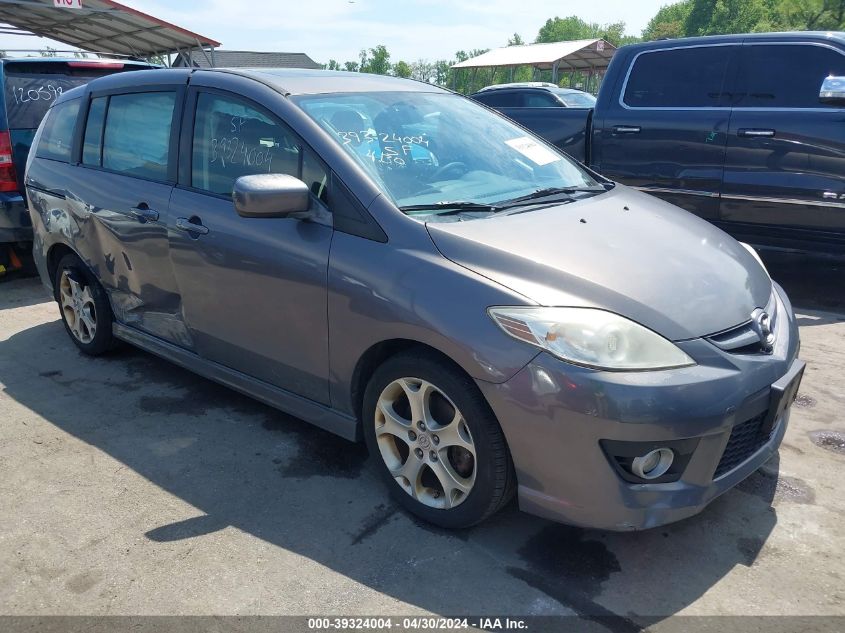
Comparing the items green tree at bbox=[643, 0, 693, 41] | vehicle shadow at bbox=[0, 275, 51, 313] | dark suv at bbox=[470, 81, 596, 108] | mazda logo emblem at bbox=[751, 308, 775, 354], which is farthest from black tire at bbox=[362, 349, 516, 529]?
green tree at bbox=[643, 0, 693, 41]

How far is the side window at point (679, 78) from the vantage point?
19.1 ft

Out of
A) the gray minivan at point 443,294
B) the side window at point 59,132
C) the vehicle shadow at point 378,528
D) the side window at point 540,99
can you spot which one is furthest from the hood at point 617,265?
the side window at point 540,99

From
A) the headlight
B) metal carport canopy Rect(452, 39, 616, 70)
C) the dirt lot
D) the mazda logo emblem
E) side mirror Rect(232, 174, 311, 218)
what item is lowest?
the dirt lot

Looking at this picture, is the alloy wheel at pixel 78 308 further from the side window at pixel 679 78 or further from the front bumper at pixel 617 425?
the side window at pixel 679 78

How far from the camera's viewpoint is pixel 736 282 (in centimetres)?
280

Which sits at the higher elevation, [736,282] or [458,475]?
[736,282]

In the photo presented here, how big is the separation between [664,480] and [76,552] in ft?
7.22

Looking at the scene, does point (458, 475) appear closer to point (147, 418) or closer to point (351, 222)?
point (351, 222)

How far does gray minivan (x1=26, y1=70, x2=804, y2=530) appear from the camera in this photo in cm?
233

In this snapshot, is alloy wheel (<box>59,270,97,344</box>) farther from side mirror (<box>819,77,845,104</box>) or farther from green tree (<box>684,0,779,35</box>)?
green tree (<box>684,0,779,35</box>)

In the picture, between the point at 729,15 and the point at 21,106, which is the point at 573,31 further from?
the point at 21,106

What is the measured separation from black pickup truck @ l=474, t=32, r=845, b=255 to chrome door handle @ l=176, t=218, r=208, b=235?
4092mm

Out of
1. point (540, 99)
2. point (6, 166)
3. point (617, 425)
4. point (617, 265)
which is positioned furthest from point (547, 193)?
point (540, 99)

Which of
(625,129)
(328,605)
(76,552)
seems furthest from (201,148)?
(625,129)
